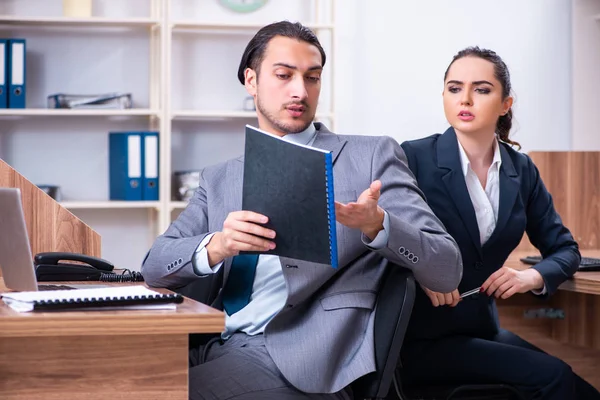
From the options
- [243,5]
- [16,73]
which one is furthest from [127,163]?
[243,5]

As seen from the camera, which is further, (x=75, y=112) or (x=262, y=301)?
(x=75, y=112)

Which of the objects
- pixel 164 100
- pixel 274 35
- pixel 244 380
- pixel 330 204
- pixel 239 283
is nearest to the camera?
pixel 330 204

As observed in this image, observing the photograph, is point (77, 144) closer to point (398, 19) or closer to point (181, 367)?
point (398, 19)

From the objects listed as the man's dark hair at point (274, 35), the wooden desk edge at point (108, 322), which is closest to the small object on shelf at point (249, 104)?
the man's dark hair at point (274, 35)

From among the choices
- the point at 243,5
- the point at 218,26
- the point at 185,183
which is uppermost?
the point at 243,5

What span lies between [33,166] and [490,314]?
2933mm

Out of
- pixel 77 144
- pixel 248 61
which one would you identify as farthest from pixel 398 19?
pixel 248 61

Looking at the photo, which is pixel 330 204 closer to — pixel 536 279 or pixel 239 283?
pixel 239 283

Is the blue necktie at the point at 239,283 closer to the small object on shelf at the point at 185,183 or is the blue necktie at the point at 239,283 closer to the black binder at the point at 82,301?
the black binder at the point at 82,301

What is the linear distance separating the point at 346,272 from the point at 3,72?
2.88 metres

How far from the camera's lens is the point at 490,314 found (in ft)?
7.23

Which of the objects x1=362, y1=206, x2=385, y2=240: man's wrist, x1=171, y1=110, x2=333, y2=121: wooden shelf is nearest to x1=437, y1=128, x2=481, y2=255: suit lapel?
x1=362, y1=206, x2=385, y2=240: man's wrist

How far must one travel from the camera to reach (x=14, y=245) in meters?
1.55

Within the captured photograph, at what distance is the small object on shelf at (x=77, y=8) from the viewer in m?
4.25
